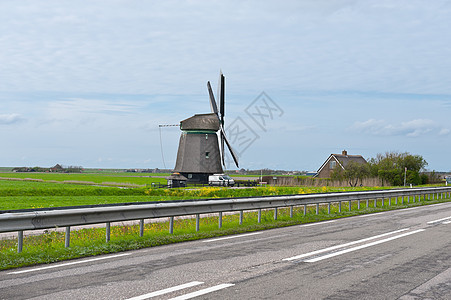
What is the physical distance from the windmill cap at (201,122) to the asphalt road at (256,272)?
4791 cm

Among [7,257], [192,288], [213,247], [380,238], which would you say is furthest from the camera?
[380,238]

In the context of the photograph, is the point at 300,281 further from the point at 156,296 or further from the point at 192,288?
the point at 156,296

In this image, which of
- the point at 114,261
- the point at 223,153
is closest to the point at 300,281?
the point at 114,261

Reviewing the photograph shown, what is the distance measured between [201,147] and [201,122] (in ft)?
10.0

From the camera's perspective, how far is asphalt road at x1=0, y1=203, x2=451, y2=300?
6.12 meters

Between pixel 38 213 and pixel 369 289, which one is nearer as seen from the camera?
pixel 369 289

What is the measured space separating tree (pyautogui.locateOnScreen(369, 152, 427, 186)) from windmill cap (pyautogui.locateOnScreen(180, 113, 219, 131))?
26.4 m

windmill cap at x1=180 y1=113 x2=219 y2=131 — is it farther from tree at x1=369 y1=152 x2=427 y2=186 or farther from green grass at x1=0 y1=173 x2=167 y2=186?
tree at x1=369 y1=152 x2=427 y2=186

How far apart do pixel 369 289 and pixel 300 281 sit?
0.94 meters

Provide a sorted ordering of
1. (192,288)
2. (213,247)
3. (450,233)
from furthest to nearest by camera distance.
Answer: (450,233) → (213,247) → (192,288)

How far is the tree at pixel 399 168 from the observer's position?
233 ft

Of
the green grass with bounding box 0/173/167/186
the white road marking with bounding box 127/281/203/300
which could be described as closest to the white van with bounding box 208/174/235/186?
the green grass with bounding box 0/173/167/186

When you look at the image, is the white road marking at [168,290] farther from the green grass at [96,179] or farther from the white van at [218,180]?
the green grass at [96,179]

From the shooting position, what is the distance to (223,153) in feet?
201
